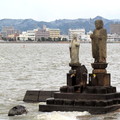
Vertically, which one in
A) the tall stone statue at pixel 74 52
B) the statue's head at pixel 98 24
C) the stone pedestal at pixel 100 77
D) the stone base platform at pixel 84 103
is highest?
the statue's head at pixel 98 24

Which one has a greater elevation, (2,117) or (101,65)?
(101,65)

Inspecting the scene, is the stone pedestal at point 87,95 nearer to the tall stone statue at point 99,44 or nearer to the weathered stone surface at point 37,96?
the tall stone statue at point 99,44

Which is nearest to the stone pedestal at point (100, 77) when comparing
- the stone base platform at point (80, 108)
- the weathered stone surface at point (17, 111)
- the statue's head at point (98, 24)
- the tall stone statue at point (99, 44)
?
the tall stone statue at point (99, 44)

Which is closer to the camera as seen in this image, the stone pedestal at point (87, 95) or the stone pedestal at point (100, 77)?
the stone pedestal at point (87, 95)

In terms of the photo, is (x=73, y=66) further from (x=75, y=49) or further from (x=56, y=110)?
(x=56, y=110)

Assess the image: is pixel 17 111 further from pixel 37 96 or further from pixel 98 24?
pixel 98 24

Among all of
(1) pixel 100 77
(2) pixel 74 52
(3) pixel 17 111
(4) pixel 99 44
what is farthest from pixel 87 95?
(2) pixel 74 52

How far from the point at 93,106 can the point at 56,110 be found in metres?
1.49

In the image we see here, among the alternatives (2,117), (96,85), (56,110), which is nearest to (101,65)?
(96,85)

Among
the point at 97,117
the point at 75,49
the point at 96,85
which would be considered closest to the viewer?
the point at 97,117

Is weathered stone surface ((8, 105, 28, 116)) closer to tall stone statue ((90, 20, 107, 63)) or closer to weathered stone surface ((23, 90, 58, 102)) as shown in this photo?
weathered stone surface ((23, 90, 58, 102))

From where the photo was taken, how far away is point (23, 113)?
23.2 m

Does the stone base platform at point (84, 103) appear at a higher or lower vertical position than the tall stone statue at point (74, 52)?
lower

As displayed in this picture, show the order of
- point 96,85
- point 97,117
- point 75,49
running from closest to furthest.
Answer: point 97,117 < point 96,85 < point 75,49
